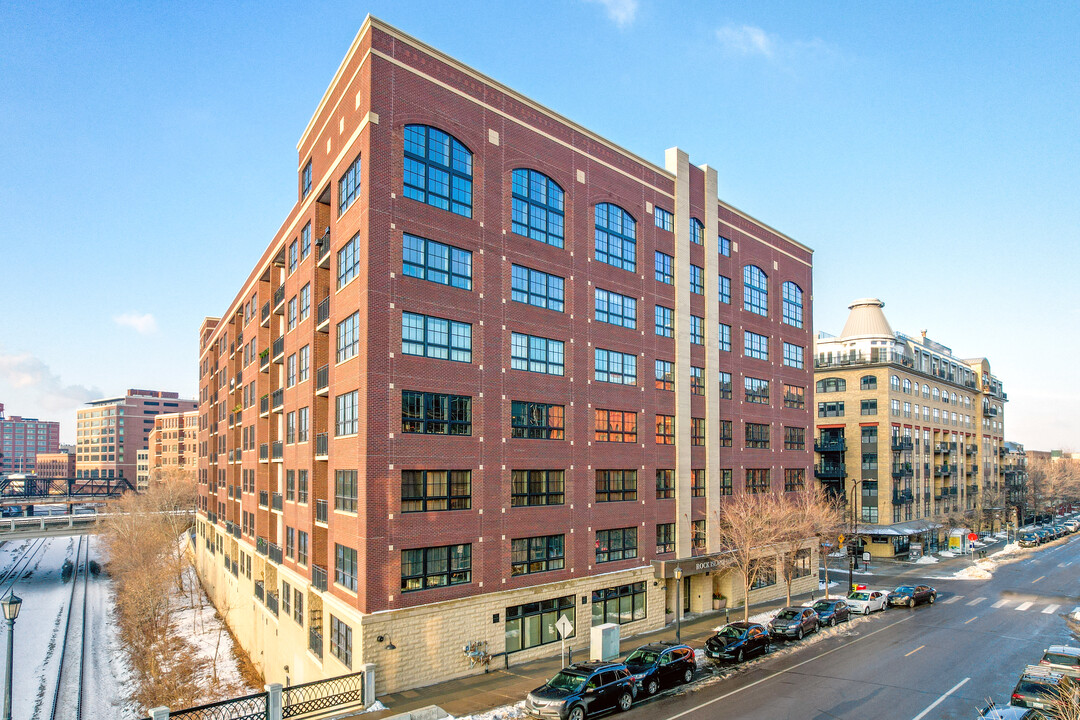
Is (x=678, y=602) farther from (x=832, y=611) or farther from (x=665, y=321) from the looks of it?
(x=665, y=321)

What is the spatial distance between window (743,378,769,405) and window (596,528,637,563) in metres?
14.8

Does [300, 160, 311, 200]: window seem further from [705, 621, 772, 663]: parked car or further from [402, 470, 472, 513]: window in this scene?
[705, 621, 772, 663]: parked car

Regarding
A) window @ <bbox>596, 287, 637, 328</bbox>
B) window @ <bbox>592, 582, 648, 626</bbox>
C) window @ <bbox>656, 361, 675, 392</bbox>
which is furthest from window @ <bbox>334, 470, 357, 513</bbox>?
window @ <bbox>656, 361, 675, 392</bbox>

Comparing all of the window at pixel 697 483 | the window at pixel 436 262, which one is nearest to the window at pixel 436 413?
the window at pixel 436 262

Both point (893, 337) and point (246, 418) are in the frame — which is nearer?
point (246, 418)

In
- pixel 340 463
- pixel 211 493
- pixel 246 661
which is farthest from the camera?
pixel 211 493

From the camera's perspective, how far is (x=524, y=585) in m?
28.6

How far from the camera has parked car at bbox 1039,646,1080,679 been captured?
22.0 m

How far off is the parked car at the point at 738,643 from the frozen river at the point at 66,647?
112ft

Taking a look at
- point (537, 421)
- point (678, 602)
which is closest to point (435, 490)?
point (537, 421)

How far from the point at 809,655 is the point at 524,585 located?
43.7 feet

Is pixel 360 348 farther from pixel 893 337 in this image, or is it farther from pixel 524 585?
pixel 893 337

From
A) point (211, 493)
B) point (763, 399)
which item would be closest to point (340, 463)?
point (763, 399)

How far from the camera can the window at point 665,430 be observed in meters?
37.0
